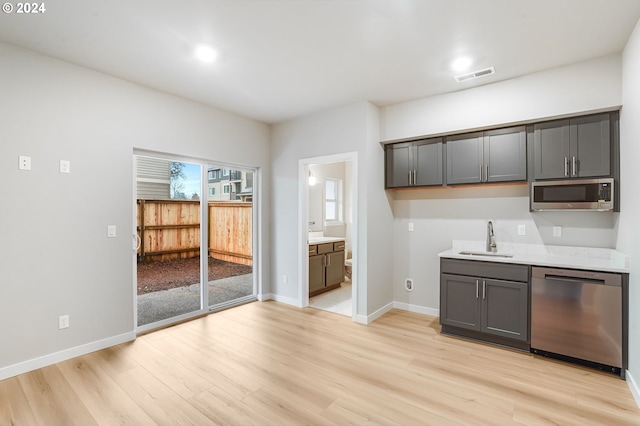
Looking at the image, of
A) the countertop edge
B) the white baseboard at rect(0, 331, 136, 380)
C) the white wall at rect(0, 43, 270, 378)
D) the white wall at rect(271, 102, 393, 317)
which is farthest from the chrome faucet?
the white baseboard at rect(0, 331, 136, 380)

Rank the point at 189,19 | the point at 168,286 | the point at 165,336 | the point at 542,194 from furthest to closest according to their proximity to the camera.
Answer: the point at 168,286 → the point at 165,336 → the point at 542,194 → the point at 189,19

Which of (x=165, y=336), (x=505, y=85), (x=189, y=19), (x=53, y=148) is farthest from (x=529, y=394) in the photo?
(x=53, y=148)

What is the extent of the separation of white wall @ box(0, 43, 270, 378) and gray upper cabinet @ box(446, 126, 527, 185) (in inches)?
134

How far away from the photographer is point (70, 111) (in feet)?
9.75

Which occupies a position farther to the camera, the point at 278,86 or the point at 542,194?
the point at 278,86

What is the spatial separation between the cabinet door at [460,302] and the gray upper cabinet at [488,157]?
1.15 m

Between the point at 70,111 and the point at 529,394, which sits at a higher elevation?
the point at 70,111

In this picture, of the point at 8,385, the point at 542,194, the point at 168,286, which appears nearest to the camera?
the point at 8,385

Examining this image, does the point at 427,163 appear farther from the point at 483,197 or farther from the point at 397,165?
the point at 483,197

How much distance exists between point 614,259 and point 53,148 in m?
5.34

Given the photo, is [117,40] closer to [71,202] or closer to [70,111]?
[70,111]

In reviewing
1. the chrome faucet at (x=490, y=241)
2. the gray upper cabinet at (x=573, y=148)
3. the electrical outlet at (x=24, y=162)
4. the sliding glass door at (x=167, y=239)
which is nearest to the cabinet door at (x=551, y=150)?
the gray upper cabinet at (x=573, y=148)

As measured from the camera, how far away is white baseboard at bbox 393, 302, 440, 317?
165 inches

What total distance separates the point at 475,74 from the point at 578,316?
2498 mm
